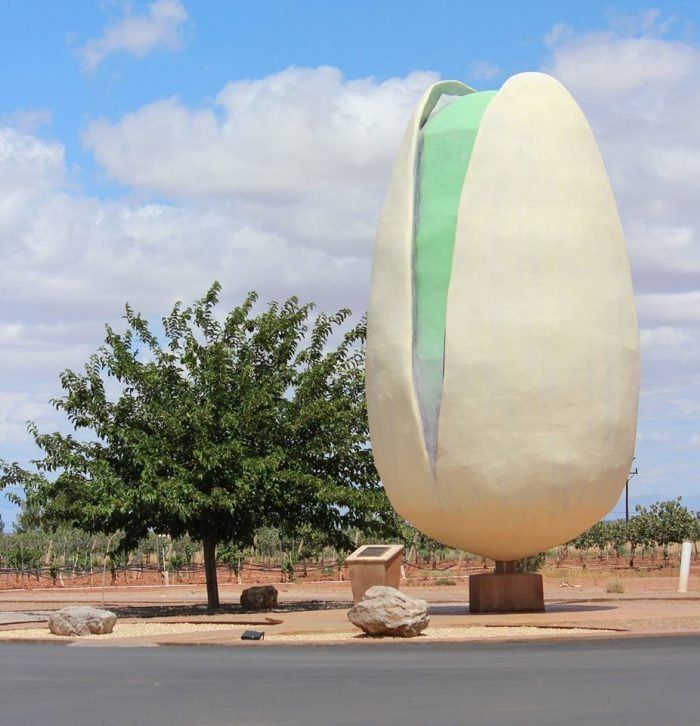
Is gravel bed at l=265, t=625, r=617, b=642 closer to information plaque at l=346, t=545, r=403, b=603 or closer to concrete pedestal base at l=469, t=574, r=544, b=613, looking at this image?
concrete pedestal base at l=469, t=574, r=544, b=613

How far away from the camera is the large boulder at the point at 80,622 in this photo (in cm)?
1969

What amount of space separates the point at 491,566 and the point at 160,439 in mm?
32158

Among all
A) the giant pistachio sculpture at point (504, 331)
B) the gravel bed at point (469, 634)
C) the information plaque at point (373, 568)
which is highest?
the giant pistachio sculpture at point (504, 331)

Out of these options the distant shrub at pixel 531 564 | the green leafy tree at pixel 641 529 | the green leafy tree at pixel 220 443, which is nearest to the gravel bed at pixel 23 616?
the green leafy tree at pixel 220 443

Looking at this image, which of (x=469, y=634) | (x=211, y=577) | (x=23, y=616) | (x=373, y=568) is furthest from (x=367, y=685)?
(x=23, y=616)

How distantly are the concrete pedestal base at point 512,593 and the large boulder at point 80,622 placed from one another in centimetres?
630

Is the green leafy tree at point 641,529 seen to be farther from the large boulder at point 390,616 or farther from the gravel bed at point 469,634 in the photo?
the large boulder at point 390,616

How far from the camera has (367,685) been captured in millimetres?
11617

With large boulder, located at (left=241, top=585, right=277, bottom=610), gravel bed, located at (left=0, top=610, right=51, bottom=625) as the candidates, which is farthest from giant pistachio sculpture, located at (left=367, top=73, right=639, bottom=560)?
gravel bed, located at (left=0, top=610, right=51, bottom=625)

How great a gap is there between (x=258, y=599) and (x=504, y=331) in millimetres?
9340

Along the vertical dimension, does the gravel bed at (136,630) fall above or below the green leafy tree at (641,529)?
below

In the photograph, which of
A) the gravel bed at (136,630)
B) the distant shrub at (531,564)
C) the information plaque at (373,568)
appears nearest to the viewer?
the gravel bed at (136,630)

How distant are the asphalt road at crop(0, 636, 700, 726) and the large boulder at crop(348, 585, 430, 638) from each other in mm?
1068

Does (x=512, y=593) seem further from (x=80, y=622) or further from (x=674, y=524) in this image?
(x=674, y=524)
